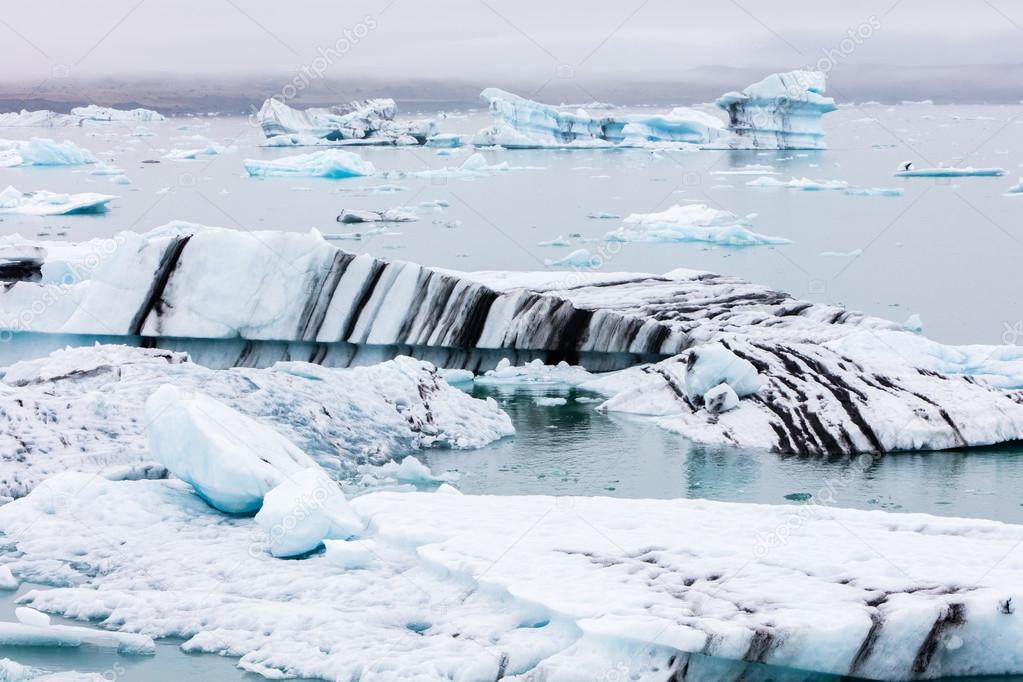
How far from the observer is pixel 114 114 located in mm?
63719

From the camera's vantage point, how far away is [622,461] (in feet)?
26.7

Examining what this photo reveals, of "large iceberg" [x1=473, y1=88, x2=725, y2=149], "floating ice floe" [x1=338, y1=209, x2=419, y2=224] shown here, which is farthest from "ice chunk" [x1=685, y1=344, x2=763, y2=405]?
Result: "large iceberg" [x1=473, y1=88, x2=725, y2=149]

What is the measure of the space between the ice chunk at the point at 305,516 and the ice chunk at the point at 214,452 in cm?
10

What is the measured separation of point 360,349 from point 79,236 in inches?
374

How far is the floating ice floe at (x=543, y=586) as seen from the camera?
4617mm

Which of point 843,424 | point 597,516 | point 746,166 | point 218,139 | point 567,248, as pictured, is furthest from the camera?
point 218,139

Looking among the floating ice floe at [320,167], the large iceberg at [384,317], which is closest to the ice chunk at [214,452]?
the large iceberg at [384,317]

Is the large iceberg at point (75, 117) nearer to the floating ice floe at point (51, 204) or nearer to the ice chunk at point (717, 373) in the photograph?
the floating ice floe at point (51, 204)

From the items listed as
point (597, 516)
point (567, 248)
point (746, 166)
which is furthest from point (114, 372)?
point (746, 166)

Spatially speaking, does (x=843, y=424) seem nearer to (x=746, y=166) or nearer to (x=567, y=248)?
(x=567, y=248)

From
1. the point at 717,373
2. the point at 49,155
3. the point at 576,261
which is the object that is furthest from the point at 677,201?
the point at 49,155

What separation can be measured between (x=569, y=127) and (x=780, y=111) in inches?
289

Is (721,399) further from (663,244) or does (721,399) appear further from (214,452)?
(663,244)

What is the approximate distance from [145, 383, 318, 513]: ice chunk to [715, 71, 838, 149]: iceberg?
3083cm
